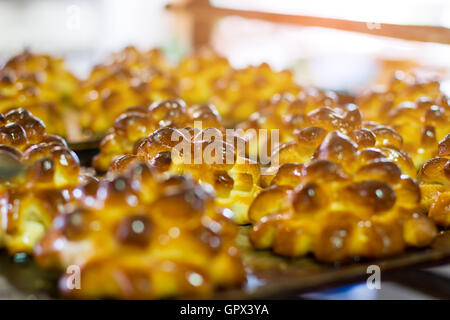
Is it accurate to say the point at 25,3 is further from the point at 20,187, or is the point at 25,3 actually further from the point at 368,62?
the point at 20,187

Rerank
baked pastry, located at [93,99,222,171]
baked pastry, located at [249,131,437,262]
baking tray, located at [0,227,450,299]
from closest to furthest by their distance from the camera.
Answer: baking tray, located at [0,227,450,299] → baked pastry, located at [249,131,437,262] → baked pastry, located at [93,99,222,171]

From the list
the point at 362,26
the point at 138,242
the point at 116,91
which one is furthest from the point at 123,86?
the point at 138,242

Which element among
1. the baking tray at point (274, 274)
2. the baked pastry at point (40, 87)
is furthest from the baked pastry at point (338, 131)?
the baked pastry at point (40, 87)

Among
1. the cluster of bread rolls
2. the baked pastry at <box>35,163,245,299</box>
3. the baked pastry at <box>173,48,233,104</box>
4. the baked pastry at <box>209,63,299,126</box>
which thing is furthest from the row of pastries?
the baked pastry at <box>173,48,233,104</box>

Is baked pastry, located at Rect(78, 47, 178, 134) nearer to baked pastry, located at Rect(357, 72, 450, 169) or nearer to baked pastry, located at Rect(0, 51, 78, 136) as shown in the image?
baked pastry, located at Rect(0, 51, 78, 136)

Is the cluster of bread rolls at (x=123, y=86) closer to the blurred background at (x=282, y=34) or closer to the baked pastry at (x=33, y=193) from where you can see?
the blurred background at (x=282, y=34)

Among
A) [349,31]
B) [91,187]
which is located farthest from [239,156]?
[349,31]
